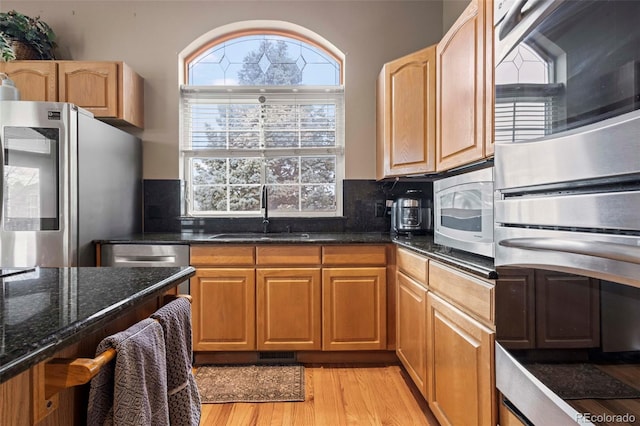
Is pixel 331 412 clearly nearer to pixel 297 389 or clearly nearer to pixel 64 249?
pixel 297 389

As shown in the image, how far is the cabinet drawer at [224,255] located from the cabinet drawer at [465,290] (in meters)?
1.27

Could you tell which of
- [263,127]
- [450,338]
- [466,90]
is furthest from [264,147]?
[450,338]

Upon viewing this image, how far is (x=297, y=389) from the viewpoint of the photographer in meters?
2.20

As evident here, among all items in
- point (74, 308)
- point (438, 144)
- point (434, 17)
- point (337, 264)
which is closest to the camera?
point (74, 308)

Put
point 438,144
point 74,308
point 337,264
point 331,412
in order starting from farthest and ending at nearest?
1. point 337,264
2. point 438,144
3. point 331,412
4. point 74,308

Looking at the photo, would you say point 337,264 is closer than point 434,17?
Yes

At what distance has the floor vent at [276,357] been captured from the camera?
254 cm

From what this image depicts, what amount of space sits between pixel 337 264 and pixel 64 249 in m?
1.76

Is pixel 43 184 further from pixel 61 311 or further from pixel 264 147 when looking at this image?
pixel 61 311

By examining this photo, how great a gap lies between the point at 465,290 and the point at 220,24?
2918 millimetres

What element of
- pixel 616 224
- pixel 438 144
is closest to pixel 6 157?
pixel 438 144

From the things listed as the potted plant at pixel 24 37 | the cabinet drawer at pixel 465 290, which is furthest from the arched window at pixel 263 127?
the cabinet drawer at pixel 465 290

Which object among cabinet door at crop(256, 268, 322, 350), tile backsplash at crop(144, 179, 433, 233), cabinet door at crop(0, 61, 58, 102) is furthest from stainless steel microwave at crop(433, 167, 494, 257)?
cabinet door at crop(0, 61, 58, 102)

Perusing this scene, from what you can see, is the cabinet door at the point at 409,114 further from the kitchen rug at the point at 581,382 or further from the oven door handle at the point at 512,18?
the kitchen rug at the point at 581,382
